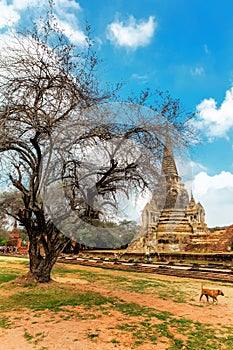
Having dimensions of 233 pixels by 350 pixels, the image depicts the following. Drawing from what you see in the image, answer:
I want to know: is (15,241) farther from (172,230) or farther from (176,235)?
(176,235)

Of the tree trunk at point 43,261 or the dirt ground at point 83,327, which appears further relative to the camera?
Result: the tree trunk at point 43,261

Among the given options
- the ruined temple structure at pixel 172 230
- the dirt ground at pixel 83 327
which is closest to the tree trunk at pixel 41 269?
the dirt ground at pixel 83 327

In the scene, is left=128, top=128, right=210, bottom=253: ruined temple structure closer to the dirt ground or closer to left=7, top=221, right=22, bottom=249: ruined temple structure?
left=7, top=221, right=22, bottom=249: ruined temple structure

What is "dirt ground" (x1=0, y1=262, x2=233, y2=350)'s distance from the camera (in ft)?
16.2

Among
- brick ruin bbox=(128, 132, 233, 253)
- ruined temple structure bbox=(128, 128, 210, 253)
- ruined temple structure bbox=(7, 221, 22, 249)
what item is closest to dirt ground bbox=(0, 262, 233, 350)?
brick ruin bbox=(128, 132, 233, 253)

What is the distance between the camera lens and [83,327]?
5.81m

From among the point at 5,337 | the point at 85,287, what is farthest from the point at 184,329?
the point at 85,287

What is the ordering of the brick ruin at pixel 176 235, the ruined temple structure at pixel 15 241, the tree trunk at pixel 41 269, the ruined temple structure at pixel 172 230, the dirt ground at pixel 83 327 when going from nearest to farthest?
the dirt ground at pixel 83 327 → the tree trunk at pixel 41 269 → the brick ruin at pixel 176 235 → the ruined temple structure at pixel 172 230 → the ruined temple structure at pixel 15 241

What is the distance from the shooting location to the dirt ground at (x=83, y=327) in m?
4.93

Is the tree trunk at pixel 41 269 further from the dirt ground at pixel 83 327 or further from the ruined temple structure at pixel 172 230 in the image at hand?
the ruined temple structure at pixel 172 230

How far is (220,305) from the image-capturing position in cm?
814

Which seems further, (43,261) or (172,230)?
(172,230)

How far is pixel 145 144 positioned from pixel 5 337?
23.2ft

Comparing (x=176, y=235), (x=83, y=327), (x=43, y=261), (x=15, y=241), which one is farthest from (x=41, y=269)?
(x=15, y=241)
